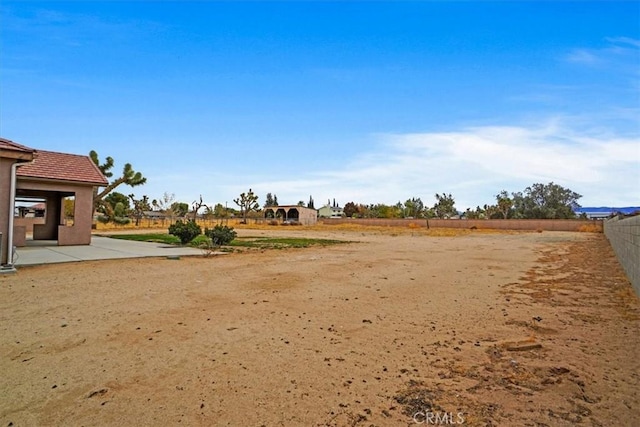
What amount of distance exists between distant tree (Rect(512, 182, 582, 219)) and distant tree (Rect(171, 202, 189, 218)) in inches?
2285

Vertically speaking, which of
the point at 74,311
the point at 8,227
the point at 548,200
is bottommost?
the point at 74,311

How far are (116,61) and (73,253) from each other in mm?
8180

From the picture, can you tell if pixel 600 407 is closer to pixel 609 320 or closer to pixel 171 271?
pixel 609 320

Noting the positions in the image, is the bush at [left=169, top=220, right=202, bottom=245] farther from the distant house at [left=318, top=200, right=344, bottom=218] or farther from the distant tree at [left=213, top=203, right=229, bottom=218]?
the distant house at [left=318, top=200, right=344, bottom=218]

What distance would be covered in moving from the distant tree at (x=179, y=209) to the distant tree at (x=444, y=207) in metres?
47.5

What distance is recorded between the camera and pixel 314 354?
3945mm

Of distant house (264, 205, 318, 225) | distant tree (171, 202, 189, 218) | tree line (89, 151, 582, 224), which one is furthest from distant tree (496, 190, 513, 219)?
distant tree (171, 202, 189, 218)

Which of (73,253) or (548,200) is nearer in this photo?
(73,253)

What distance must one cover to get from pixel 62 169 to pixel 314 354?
624 inches

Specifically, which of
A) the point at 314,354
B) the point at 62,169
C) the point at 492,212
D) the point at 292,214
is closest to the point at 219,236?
the point at 62,169

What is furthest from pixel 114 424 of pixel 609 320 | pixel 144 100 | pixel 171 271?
pixel 144 100

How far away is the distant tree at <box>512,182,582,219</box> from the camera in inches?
2422

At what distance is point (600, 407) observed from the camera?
9.34 feet

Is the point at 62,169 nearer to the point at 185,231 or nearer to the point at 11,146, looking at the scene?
the point at 185,231
